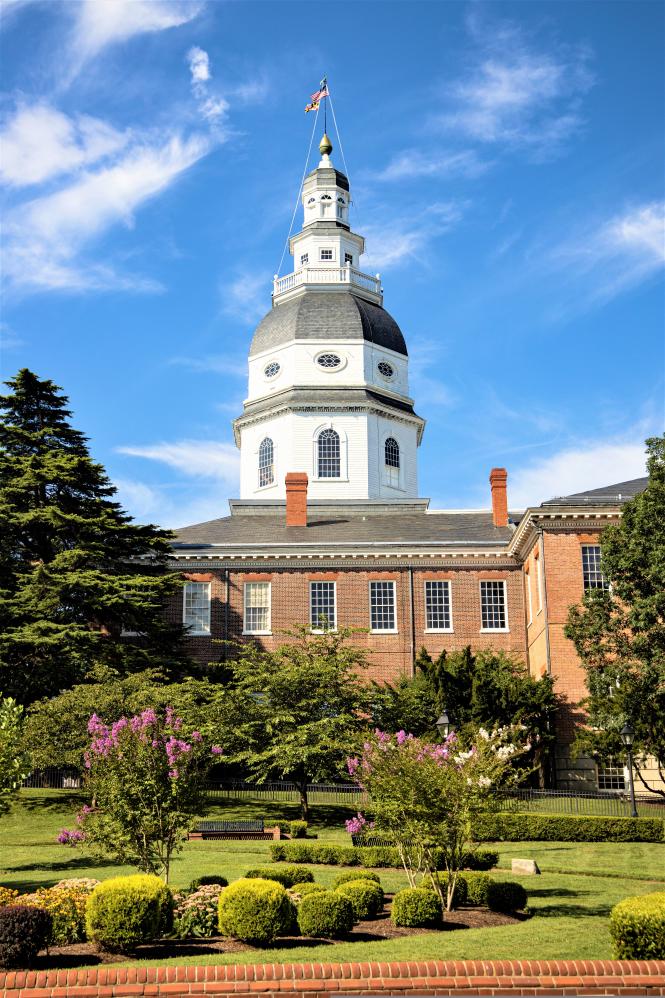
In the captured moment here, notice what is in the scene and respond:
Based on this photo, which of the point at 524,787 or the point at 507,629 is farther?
the point at 507,629

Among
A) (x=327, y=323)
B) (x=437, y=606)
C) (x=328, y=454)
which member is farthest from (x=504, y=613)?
(x=327, y=323)

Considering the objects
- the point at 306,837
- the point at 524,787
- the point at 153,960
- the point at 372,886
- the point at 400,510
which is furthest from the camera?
the point at 400,510

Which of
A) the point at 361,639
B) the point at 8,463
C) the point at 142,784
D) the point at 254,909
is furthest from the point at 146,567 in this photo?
the point at 254,909

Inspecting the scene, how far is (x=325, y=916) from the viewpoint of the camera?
15352 mm

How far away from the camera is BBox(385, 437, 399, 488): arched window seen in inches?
2251

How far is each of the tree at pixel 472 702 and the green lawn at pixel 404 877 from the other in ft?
15.4

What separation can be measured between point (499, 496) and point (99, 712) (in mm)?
23112

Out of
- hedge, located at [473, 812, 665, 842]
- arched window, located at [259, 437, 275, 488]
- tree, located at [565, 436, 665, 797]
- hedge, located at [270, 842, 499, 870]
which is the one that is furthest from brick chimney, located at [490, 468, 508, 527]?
hedge, located at [270, 842, 499, 870]

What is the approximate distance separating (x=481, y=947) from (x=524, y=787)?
2440 cm

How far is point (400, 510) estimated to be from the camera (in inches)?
2093

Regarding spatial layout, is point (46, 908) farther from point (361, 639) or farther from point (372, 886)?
point (361, 639)

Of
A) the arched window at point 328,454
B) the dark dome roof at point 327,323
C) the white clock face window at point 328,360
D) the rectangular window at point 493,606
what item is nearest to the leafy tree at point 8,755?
the rectangular window at point 493,606

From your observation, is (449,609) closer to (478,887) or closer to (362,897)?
(478,887)

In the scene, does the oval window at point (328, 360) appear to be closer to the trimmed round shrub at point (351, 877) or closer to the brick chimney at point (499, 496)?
the brick chimney at point (499, 496)
